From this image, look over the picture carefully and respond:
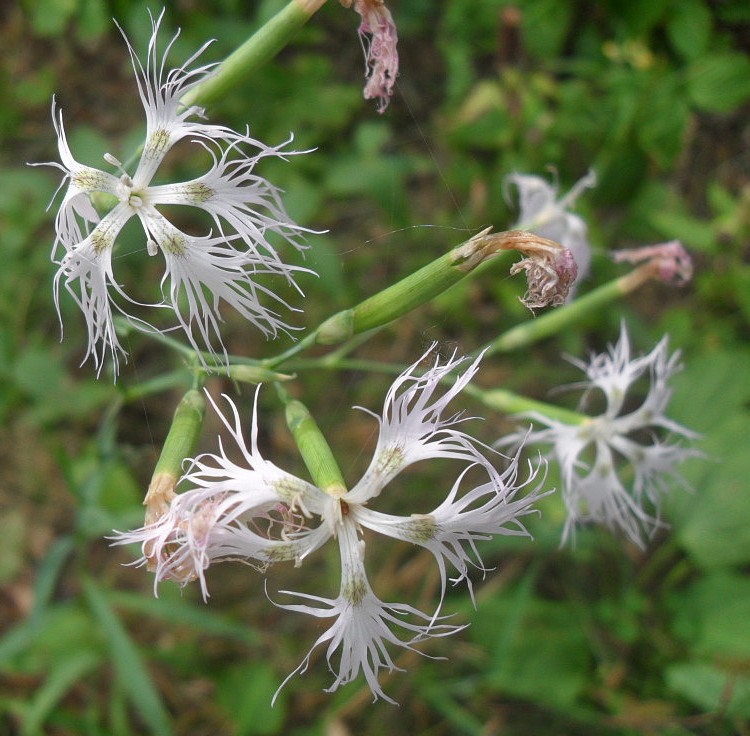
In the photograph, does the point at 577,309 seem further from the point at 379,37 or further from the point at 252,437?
the point at 252,437

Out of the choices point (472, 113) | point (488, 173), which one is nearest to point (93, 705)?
point (488, 173)

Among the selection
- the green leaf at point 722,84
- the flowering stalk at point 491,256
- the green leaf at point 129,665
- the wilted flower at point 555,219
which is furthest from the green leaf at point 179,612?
the green leaf at point 722,84

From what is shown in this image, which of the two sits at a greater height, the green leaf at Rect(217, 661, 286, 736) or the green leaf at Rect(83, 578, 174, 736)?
the green leaf at Rect(83, 578, 174, 736)

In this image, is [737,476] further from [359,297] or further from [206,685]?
[206,685]

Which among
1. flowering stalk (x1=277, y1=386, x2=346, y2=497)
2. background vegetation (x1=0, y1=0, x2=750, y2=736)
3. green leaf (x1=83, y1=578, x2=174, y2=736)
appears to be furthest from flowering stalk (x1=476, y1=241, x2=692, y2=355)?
green leaf (x1=83, y1=578, x2=174, y2=736)

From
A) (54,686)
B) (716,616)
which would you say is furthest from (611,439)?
(54,686)

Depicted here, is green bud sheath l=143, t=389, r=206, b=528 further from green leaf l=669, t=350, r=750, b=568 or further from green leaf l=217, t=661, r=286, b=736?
green leaf l=669, t=350, r=750, b=568
